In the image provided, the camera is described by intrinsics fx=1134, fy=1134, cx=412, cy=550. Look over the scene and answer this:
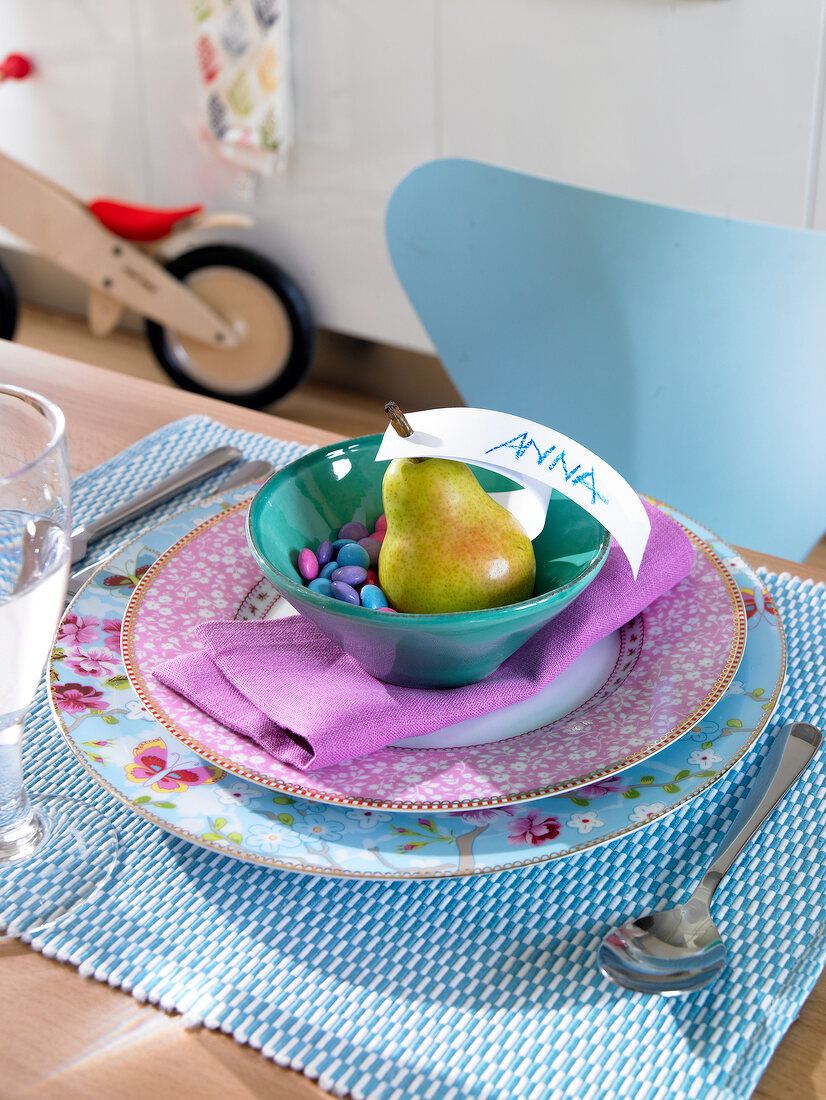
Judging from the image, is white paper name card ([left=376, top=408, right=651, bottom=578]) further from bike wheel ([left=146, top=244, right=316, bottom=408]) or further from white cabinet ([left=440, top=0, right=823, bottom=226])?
bike wheel ([left=146, top=244, right=316, bottom=408])

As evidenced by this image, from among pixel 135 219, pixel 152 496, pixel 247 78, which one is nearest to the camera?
pixel 152 496

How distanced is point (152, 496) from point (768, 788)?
408 millimetres

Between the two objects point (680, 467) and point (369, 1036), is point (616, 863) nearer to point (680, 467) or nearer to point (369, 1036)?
point (369, 1036)

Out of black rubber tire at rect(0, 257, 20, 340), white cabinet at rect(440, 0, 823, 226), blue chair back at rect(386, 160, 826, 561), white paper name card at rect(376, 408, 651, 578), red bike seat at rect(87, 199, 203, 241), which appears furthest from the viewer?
black rubber tire at rect(0, 257, 20, 340)

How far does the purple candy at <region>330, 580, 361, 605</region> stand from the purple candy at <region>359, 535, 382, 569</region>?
1.8 inches

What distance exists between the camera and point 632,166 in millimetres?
1692

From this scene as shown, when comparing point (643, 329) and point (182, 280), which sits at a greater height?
point (643, 329)

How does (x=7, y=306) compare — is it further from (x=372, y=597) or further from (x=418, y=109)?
(x=372, y=597)

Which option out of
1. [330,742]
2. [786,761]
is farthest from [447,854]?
[786,761]

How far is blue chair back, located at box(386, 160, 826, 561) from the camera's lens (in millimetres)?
904

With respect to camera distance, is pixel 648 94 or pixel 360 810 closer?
pixel 360 810

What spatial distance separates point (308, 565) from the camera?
542 millimetres

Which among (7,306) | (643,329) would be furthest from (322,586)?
(7,306)

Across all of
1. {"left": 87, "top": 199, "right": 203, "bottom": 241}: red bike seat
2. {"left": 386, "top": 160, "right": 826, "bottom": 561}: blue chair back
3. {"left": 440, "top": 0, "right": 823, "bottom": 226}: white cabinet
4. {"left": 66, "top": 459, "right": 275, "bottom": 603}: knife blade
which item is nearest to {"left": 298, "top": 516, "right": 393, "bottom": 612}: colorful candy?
{"left": 66, "top": 459, "right": 275, "bottom": 603}: knife blade
